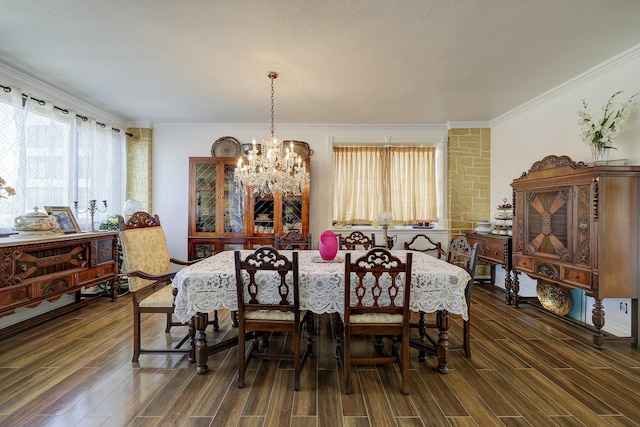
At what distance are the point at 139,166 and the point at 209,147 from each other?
121 centimetres

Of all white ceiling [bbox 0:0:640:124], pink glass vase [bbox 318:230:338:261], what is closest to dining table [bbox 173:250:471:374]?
pink glass vase [bbox 318:230:338:261]

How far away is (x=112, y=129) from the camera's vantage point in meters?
4.39

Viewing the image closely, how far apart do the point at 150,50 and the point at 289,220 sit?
274 centimetres

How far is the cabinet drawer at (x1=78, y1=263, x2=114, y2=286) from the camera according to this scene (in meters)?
3.24

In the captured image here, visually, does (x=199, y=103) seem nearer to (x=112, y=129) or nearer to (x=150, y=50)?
(x=150, y=50)

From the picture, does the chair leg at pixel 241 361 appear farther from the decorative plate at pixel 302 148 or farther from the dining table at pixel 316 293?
the decorative plate at pixel 302 148

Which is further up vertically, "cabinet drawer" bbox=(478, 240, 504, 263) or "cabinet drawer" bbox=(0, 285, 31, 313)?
"cabinet drawer" bbox=(478, 240, 504, 263)

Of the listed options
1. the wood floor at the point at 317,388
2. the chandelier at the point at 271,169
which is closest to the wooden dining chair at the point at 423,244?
the wood floor at the point at 317,388

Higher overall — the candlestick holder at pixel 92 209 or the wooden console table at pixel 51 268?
the candlestick holder at pixel 92 209

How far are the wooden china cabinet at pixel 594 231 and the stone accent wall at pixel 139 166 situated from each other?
562 centimetres

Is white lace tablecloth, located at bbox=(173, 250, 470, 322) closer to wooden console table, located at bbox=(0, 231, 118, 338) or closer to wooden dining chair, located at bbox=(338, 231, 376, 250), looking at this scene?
wooden dining chair, located at bbox=(338, 231, 376, 250)

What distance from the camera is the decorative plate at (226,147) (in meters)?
4.74

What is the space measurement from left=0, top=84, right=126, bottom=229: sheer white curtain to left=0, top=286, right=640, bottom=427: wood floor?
1.56m

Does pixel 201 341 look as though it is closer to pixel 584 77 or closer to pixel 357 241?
pixel 357 241
